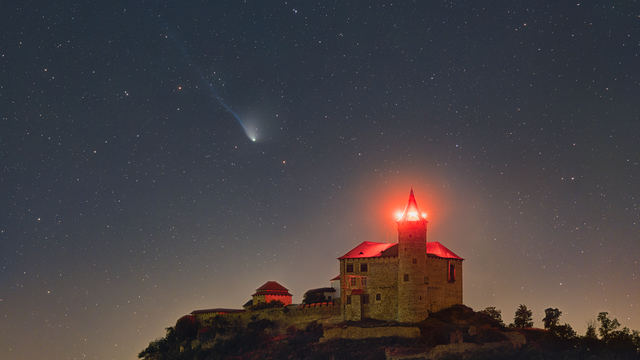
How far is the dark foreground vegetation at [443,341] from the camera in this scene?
60.0m

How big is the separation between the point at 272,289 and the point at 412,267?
22213 mm

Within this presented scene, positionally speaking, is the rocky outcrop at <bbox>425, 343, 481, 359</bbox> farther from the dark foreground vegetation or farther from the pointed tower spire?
the pointed tower spire

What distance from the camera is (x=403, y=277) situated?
66500 mm

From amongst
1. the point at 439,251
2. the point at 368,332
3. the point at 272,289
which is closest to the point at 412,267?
the point at 439,251

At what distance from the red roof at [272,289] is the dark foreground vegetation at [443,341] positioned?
7566 millimetres

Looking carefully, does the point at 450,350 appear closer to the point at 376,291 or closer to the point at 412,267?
the point at 412,267

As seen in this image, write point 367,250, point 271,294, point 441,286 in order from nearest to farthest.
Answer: point 441,286 → point 367,250 → point 271,294

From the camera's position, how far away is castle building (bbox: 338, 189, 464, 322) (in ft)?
216

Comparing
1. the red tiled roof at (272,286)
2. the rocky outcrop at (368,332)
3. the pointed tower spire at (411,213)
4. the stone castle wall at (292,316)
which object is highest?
the pointed tower spire at (411,213)

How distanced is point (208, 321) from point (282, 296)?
9.95m

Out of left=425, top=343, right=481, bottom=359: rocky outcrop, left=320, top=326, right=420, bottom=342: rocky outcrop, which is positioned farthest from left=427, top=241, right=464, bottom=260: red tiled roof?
left=425, top=343, right=481, bottom=359: rocky outcrop

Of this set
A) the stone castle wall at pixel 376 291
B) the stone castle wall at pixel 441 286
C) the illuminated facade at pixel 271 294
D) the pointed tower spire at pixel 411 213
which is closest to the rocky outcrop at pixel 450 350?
the stone castle wall at pixel 376 291

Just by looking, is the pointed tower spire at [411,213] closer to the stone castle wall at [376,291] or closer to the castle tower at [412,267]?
the castle tower at [412,267]

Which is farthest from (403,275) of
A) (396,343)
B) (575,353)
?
(575,353)
